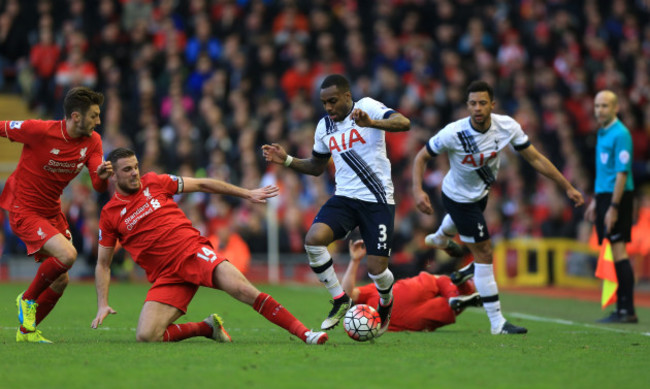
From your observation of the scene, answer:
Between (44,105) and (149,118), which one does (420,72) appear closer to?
(149,118)

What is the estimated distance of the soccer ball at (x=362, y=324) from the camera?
8055 mm

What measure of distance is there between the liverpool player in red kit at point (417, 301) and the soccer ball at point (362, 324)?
4.46 ft

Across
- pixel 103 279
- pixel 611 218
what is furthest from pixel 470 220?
pixel 103 279

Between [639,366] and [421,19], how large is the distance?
1673 cm

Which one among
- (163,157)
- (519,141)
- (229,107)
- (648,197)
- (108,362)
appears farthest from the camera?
(229,107)

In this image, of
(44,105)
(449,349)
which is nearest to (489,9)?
(44,105)

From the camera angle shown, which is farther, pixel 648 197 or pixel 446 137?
pixel 648 197

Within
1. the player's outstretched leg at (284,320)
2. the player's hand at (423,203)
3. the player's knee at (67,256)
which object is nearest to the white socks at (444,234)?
the player's hand at (423,203)

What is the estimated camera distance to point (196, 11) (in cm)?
2206

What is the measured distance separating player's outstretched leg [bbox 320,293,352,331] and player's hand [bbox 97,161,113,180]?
7.32ft

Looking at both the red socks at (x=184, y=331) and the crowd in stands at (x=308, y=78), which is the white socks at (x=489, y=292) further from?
the crowd in stands at (x=308, y=78)

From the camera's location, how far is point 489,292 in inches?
363

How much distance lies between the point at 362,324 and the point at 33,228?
2842 millimetres

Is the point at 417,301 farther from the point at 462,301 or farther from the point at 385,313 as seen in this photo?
the point at 385,313
